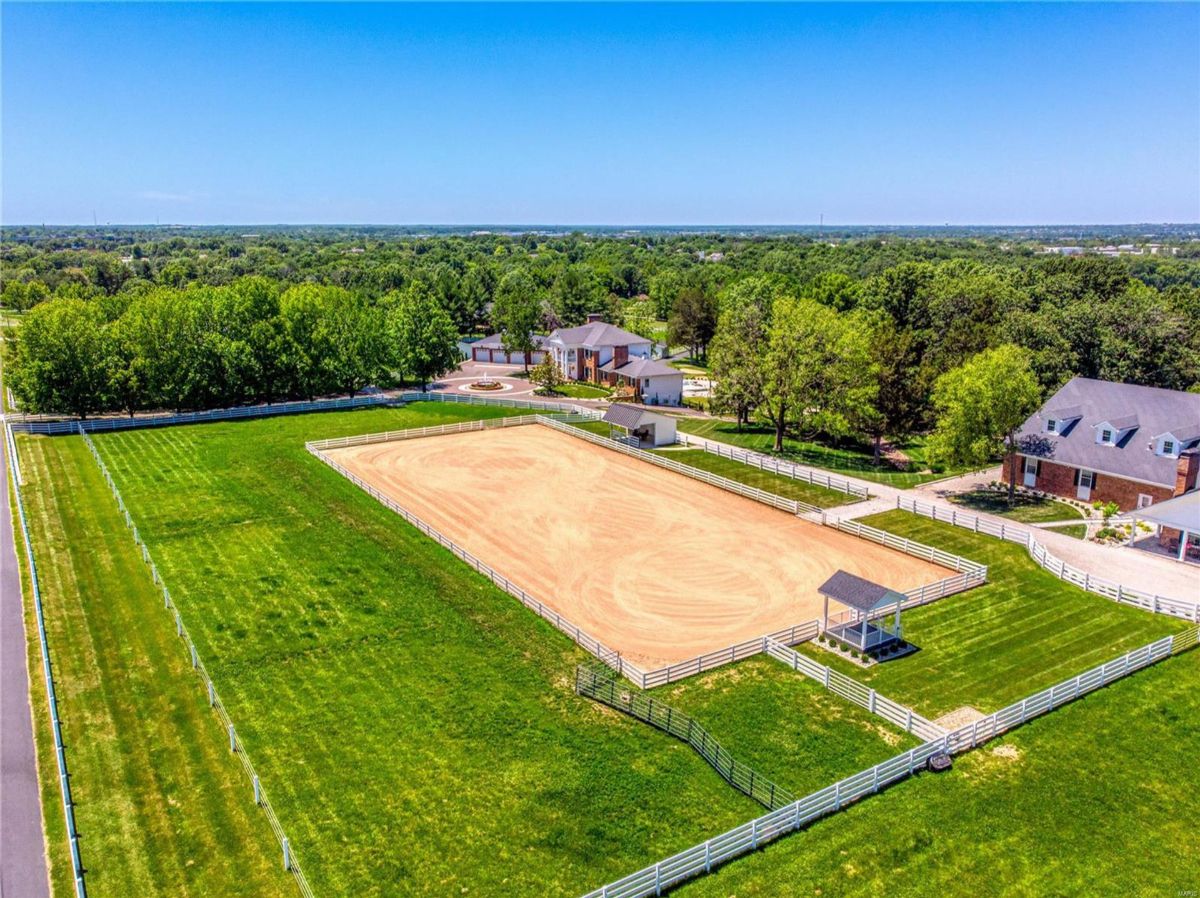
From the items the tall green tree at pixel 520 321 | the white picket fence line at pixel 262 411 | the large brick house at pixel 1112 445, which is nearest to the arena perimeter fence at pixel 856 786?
the large brick house at pixel 1112 445

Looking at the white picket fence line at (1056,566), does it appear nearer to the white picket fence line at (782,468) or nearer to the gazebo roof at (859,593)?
the white picket fence line at (782,468)

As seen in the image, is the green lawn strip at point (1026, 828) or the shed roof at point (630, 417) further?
the shed roof at point (630, 417)

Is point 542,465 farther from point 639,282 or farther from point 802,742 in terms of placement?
point 639,282

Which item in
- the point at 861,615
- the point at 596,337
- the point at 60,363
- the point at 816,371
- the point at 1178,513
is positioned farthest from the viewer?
the point at 596,337

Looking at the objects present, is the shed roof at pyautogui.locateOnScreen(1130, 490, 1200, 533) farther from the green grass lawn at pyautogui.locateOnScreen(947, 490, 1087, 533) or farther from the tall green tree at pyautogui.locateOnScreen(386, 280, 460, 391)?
the tall green tree at pyautogui.locateOnScreen(386, 280, 460, 391)

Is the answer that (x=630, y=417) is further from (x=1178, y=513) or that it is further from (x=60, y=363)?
(x=60, y=363)

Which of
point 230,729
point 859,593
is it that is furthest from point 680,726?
point 230,729
